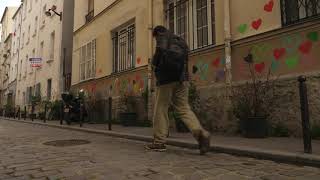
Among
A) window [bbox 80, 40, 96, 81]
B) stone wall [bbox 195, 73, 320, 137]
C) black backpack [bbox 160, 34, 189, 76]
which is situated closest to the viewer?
black backpack [bbox 160, 34, 189, 76]

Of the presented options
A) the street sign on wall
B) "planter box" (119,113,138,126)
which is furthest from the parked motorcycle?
the street sign on wall

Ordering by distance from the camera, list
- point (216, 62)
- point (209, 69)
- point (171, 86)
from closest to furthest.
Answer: point (171, 86), point (216, 62), point (209, 69)

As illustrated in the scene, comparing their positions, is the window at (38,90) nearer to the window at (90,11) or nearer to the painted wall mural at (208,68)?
the window at (90,11)

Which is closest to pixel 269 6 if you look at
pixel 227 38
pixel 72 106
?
pixel 227 38

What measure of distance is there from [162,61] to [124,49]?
8728 millimetres

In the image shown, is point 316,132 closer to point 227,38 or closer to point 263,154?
point 263,154

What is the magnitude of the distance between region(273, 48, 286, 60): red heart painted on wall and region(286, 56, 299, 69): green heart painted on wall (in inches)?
6.9

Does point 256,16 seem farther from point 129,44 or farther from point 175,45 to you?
point 129,44

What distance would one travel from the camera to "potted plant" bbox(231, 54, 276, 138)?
7.09 meters

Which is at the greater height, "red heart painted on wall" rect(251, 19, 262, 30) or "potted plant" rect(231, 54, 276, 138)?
"red heart painted on wall" rect(251, 19, 262, 30)

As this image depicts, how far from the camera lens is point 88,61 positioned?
674 inches

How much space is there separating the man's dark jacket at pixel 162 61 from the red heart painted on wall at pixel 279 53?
8.14 ft

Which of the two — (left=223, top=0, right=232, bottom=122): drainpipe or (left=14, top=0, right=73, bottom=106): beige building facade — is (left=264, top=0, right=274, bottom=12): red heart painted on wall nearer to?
(left=223, top=0, right=232, bottom=122): drainpipe

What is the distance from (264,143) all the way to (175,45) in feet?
7.23
